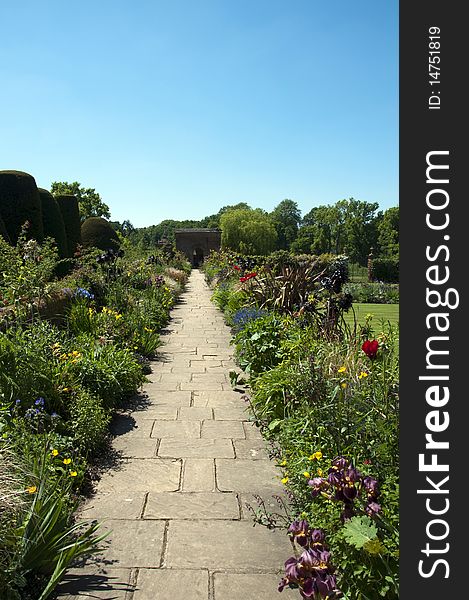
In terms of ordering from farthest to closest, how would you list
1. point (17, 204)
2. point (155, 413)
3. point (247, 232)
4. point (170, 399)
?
1. point (247, 232)
2. point (17, 204)
3. point (170, 399)
4. point (155, 413)

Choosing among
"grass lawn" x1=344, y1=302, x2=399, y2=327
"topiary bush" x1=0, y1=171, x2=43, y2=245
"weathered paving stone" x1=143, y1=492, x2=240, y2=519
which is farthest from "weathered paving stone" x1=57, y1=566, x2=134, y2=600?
"topiary bush" x1=0, y1=171, x2=43, y2=245

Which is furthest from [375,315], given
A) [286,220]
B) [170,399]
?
[286,220]

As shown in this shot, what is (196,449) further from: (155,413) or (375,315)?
(375,315)

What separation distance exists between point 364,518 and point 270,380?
7.95 ft

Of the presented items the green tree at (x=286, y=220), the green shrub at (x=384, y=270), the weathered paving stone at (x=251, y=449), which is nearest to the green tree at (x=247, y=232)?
the green tree at (x=286, y=220)

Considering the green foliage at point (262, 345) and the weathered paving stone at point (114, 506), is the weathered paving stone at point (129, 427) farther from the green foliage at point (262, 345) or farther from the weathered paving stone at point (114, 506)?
the green foliage at point (262, 345)

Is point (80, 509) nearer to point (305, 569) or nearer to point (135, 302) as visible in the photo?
point (305, 569)

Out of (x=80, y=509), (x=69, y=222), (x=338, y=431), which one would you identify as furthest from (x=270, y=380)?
(x=69, y=222)

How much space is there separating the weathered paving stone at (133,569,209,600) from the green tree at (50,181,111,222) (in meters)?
41.0

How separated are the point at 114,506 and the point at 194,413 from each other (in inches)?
71.2

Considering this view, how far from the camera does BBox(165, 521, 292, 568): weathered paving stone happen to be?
7.46 feet

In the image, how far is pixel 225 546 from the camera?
7.93 ft

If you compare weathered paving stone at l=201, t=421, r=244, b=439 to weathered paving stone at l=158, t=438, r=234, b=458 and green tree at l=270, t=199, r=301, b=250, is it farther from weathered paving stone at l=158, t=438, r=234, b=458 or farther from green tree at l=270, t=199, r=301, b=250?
green tree at l=270, t=199, r=301, b=250

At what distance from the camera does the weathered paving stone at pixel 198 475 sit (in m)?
3.05
